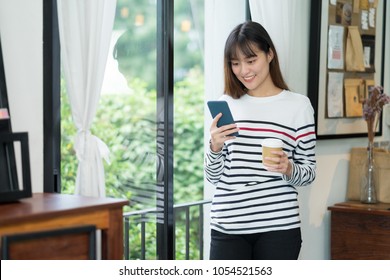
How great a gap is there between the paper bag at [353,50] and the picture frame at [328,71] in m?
0.02

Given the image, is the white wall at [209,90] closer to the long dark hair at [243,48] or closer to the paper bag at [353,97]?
the paper bag at [353,97]

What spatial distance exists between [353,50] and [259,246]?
1601 mm

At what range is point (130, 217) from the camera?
10.1 feet

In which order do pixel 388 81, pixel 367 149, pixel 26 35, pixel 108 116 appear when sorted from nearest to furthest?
pixel 26 35 → pixel 108 116 → pixel 367 149 → pixel 388 81

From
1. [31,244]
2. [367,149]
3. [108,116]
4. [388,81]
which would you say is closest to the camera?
[31,244]

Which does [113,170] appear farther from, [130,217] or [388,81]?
[388,81]

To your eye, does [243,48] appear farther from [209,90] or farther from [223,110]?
[209,90]

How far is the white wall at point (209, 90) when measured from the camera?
249 cm

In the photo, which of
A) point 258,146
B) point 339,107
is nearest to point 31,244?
point 258,146

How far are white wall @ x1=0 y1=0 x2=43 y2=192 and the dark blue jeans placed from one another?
0.67m

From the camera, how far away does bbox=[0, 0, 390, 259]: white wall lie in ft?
8.18

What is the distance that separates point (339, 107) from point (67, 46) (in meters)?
1.68

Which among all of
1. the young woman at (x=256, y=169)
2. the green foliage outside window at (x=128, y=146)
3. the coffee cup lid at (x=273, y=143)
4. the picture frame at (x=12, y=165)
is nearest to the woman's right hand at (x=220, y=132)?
the young woman at (x=256, y=169)
